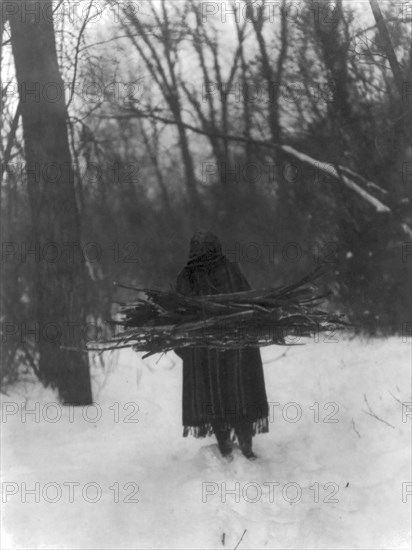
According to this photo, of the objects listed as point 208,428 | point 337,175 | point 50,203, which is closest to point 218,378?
point 208,428

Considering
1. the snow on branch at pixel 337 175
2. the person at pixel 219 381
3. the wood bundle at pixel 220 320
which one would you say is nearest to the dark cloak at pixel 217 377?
the person at pixel 219 381

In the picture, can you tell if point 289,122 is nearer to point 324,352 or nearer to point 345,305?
point 345,305

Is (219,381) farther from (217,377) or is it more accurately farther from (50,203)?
(50,203)

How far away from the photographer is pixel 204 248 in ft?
17.4

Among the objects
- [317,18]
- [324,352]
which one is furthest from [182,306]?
[317,18]

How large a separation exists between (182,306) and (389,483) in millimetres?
2248

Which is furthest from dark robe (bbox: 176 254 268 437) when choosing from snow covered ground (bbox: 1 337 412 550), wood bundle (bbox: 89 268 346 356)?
wood bundle (bbox: 89 268 346 356)

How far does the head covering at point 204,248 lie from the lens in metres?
5.28

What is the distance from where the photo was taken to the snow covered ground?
4.45 meters

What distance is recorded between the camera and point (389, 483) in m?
5.11

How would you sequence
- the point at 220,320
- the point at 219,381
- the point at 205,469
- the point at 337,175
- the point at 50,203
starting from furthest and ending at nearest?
the point at 337,175 → the point at 50,203 → the point at 219,381 → the point at 205,469 → the point at 220,320

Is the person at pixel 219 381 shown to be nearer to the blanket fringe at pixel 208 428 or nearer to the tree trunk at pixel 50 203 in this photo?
the blanket fringe at pixel 208 428

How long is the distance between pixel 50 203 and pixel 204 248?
1910 mm

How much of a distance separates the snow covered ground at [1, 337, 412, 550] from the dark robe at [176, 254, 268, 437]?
0.35 meters
